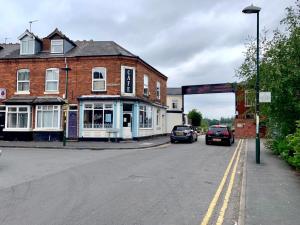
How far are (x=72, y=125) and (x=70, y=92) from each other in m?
2.81

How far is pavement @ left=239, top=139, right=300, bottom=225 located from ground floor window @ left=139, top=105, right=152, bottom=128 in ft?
61.3

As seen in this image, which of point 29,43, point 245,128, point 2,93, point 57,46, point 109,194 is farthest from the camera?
point 245,128

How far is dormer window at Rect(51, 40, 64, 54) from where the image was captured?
30391 mm

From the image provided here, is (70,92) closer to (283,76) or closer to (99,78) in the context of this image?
(99,78)

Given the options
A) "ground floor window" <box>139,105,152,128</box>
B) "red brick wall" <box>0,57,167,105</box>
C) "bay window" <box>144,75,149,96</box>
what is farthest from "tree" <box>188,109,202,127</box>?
"red brick wall" <box>0,57,167,105</box>

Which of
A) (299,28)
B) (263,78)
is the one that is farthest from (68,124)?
(299,28)

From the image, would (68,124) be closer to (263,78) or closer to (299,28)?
(263,78)

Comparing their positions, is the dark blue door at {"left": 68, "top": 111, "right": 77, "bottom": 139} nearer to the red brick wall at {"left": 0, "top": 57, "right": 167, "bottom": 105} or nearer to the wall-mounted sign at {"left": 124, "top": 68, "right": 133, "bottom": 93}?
the red brick wall at {"left": 0, "top": 57, "right": 167, "bottom": 105}

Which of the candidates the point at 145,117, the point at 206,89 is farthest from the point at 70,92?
the point at 206,89

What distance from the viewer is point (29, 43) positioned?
101 ft

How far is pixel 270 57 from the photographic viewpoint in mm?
17484

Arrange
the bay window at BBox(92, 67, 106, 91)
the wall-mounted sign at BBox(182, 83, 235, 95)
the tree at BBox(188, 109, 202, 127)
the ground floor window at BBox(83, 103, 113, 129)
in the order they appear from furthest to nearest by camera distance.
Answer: the tree at BBox(188, 109, 202, 127), the wall-mounted sign at BBox(182, 83, 235, 95), the bay window at BBox(92, 67, 106, 91), the ground floor window at BBox(83, 103, 113, 129)

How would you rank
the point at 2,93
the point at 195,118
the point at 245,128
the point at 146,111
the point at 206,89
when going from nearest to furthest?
the point at 2,93, the point at 146,111, the point at 245,128, the point at 206,89, the point at 195,118

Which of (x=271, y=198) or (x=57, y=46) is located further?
(x=57, y=46)
